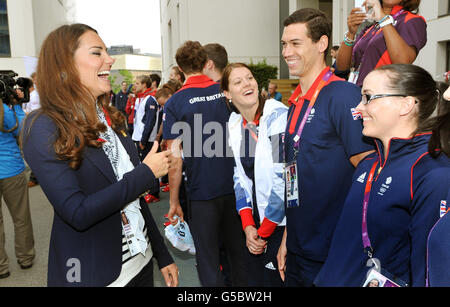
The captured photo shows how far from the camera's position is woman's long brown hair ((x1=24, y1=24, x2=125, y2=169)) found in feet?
5.35

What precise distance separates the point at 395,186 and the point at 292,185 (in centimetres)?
73

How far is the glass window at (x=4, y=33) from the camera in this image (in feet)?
86.5

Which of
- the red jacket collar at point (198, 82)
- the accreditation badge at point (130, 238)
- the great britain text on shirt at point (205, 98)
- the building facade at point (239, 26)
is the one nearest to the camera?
the accreditation badge at point (130, 238)

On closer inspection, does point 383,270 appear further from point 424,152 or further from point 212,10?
point 212,10

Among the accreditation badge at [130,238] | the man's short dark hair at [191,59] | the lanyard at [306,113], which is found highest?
the man's short dark hair at [191,59]

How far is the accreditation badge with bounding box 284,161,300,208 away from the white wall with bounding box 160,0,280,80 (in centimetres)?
2430

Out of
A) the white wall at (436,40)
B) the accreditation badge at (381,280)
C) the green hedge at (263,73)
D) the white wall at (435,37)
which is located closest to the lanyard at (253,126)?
the accreditation badge at (381,280)

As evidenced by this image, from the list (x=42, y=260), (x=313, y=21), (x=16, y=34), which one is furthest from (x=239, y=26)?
(x=313, y=21)

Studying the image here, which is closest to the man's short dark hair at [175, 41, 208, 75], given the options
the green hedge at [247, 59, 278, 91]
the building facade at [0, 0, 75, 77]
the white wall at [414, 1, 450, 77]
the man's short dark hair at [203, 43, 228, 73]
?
the man's short dark hair at [203, 43, 228, 73]

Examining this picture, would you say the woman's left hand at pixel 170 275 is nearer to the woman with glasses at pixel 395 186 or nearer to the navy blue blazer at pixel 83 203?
the navy blue blazer at pixel 83 203

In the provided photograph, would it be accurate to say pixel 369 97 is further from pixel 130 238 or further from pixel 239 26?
pixel 239 26

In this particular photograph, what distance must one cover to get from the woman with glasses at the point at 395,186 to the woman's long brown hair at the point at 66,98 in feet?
4.37
